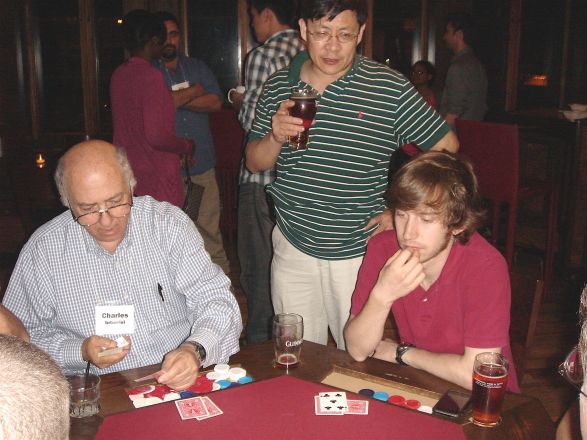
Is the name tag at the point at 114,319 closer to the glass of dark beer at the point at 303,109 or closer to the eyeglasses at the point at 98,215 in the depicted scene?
the eyeglasses at the point at 98,215

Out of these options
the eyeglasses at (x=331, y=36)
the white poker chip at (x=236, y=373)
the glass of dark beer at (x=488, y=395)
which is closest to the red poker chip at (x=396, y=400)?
the glass of dark beer at (x=488, y=395)

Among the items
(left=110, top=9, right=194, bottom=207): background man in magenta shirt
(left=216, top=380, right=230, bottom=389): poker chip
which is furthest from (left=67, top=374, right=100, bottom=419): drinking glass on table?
(left=110, top=9, right=194, bottom=207): background man in magenta shirt

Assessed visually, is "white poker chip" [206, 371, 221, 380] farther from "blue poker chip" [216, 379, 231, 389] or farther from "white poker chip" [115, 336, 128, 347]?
"white poker chip" [115, 336, 128, 347]

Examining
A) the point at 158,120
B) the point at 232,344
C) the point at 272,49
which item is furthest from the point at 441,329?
the point at 158,120

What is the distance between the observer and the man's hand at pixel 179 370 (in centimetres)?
158

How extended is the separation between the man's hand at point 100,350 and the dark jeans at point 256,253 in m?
1.47

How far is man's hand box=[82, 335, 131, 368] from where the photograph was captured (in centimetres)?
175

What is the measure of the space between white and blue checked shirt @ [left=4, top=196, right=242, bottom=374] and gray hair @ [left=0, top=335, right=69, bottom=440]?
104cm

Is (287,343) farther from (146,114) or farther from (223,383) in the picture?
(146,114)

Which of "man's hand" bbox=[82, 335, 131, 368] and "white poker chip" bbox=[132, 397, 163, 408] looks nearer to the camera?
"white poker chip" bbox=[132, 397, 163, 408]

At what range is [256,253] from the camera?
327cm

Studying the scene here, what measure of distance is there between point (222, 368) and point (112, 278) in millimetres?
523

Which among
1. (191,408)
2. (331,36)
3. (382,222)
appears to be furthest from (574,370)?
(331,36)

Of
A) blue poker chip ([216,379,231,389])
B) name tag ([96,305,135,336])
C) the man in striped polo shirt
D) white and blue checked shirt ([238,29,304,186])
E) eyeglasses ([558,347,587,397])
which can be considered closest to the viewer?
eyeglasses ([558,347,587,397])
